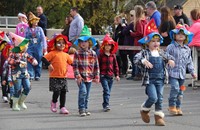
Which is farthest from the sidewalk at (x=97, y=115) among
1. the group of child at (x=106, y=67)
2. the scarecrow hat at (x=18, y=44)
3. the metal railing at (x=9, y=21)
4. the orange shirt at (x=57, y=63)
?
the metal railing at (x=9, y=21)

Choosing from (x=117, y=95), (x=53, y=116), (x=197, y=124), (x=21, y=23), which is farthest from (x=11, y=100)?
(x=21, y=23)

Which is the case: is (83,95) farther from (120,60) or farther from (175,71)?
(120,60)

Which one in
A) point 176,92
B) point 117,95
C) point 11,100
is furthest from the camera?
point 117,95

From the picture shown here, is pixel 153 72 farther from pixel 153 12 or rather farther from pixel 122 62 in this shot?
pixel 122 62

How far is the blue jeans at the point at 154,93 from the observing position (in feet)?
34.3

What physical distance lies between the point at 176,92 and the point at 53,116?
235 cm

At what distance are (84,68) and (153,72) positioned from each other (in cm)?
156

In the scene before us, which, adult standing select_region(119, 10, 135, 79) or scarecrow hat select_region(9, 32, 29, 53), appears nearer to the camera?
scarecrow hat select_region(9, 32, 29, 53)

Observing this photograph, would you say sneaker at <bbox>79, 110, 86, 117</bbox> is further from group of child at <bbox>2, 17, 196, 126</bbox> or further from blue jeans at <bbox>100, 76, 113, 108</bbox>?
blue jeans at <bbox>100, 76, 113, 108</bbox>

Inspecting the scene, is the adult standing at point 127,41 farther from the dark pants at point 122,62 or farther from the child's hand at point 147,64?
the child's hand at point 147,64

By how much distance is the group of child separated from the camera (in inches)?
417

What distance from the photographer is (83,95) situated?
11539 millimetres

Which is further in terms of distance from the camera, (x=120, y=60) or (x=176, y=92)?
(x=120, y=60)

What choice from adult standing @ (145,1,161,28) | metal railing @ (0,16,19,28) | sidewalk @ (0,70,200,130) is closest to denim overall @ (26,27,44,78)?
sidewalk @ (0,70,200,130)
